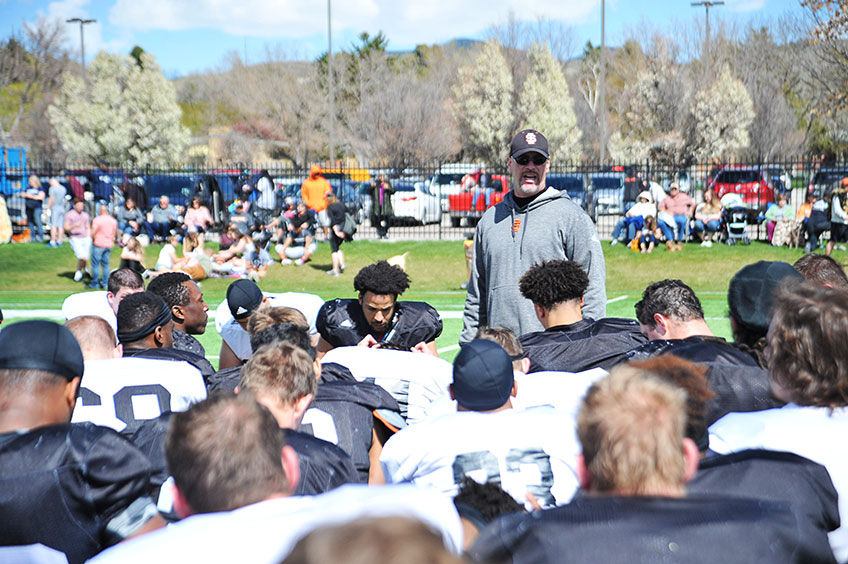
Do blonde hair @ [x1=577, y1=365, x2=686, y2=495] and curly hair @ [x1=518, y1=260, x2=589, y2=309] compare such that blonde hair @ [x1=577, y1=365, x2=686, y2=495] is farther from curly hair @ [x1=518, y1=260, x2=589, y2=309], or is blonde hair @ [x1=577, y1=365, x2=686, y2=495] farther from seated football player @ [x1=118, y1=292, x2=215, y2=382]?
seated football player @ [x1=118, y1=292, x2=215, y2=382]

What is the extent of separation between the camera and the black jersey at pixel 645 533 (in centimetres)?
184

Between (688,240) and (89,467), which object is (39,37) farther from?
(89,467)

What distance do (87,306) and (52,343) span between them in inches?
164

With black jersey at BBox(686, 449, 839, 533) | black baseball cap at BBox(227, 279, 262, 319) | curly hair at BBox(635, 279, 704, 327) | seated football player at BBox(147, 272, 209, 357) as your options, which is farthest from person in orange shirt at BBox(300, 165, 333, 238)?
black jersey at BBox(686, 449, 839, 533)

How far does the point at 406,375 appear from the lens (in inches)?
180

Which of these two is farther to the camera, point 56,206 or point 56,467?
point 56,206

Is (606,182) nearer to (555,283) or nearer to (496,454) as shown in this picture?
(555,283)

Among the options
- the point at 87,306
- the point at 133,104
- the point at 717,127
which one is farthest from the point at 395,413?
the point at 133,104

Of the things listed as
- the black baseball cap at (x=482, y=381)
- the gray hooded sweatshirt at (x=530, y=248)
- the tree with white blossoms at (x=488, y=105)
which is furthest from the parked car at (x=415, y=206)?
the tree with white blossoms at (x=488, y=105)

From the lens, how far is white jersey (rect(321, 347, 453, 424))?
4.53 m

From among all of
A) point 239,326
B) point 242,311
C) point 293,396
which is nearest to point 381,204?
point 239,326

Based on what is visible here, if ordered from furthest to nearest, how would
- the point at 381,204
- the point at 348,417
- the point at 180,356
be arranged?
the point at 381,204, the point at 180,356, the point at 348,417

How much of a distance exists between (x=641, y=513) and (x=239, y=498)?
1.01m

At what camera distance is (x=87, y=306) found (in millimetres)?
6812
